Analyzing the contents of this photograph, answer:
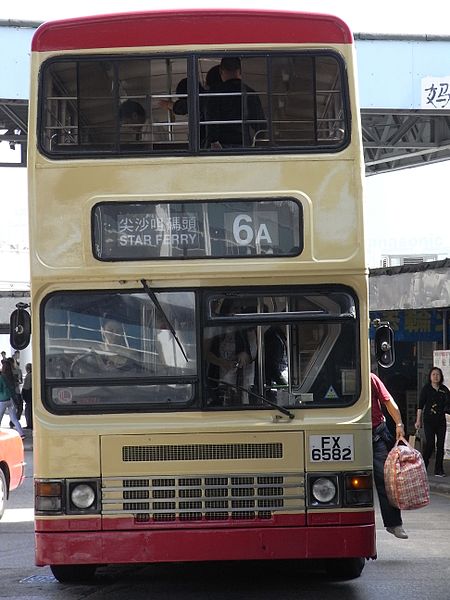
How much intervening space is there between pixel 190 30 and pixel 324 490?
10.9 ft

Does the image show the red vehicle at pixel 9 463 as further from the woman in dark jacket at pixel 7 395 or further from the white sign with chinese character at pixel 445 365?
the woman in dark jacket at pixel 7 395

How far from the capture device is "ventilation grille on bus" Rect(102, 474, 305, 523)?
30.1ft

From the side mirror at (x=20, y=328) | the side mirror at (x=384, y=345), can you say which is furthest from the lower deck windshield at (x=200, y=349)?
the side mirror at (x=384, y=345)

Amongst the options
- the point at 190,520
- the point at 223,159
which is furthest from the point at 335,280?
the point at 190,520

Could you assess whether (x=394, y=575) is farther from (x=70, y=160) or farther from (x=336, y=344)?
(x=70, y=160)

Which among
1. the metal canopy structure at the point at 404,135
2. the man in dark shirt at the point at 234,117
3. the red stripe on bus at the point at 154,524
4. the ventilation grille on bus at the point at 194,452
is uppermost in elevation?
the metal canopy structure at the point at 404,135

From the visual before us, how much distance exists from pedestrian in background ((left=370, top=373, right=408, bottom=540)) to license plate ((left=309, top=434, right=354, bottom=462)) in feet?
6.44

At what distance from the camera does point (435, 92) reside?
2230cm

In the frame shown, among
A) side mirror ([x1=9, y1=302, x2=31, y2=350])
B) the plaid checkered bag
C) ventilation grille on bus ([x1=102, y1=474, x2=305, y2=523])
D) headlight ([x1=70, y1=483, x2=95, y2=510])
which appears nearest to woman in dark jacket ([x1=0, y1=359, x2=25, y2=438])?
the plaid checkered bag

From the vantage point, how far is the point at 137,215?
30.7 ft

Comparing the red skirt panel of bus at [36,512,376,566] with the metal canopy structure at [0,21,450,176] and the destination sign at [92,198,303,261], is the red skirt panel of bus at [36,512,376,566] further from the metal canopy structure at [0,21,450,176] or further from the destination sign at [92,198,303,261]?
the metal canopy structure at [0,21,450,176]

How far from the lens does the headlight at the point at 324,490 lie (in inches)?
363

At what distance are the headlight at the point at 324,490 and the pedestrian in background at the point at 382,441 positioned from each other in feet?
6.68

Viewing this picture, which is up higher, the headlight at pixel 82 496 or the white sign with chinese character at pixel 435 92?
the white sign with chinese character at pixel 435 92
